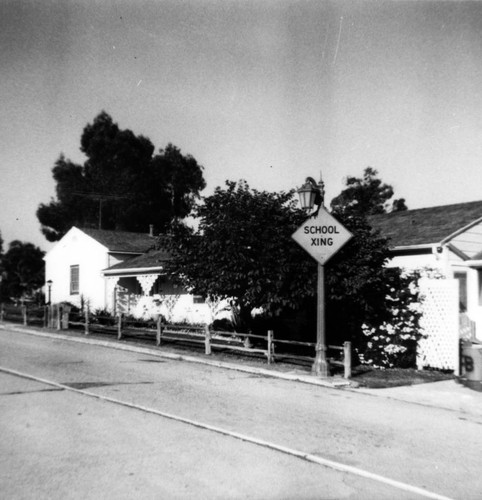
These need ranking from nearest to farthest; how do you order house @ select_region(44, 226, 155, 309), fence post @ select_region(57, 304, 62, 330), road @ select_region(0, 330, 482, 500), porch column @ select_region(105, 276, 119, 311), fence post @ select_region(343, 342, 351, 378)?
road @ select_region(0, 330, 482, 500) → fence post @ select_region(343, 342, 351, 378) → fence post @ select_region(57, 304, 62, 330) → porch column @ select_region(105, 276, 119, 311) → house @ select_region(44, 226, 155, 309)

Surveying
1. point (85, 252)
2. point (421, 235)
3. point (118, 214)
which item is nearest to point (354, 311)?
point (421, 235)

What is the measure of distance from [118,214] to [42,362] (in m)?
40.0

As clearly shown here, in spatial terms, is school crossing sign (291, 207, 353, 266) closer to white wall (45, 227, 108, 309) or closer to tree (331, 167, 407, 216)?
white wall (45, 227, 108, 309)

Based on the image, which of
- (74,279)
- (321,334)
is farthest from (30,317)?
(321,334)

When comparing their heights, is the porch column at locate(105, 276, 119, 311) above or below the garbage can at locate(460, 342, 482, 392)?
above

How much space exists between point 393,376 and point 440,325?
159 centimetres

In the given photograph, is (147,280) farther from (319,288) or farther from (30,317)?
(319,288)

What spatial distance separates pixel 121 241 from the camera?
30812mm

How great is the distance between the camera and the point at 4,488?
509 cm

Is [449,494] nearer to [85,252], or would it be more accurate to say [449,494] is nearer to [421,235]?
[421,235]

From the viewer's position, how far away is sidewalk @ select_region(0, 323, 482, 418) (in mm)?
9625

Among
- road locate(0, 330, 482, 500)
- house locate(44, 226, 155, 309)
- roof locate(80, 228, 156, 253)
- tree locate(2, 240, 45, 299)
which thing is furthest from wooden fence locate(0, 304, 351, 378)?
tree locate(2, 240, 45, 299)

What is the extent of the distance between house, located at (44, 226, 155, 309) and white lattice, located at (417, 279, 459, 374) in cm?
1812

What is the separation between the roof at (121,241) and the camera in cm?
2927
